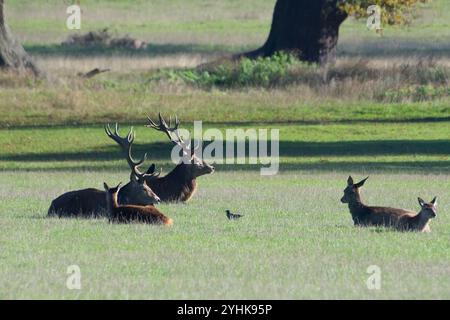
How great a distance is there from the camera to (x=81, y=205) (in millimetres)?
17750

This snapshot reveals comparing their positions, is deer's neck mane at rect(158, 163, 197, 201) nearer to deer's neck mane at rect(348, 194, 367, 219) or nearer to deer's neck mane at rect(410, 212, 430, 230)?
deer's neck mane at rect(348, 194, 367, 219)

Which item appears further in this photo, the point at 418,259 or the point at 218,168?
the point at 218,168

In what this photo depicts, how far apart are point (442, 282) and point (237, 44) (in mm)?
45299

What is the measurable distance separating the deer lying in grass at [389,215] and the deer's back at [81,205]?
10.4ft

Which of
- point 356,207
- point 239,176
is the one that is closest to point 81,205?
point 356,207

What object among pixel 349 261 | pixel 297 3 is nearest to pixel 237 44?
pixel 297 3

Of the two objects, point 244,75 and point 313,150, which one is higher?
point 244,75

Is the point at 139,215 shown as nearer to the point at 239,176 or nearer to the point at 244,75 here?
the point at 239,176

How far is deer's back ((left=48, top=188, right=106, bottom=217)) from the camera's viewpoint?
17656mm

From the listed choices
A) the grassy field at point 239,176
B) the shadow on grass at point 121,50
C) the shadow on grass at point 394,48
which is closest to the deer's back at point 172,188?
the grassy field at point 239,176

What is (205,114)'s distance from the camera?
33844 mm

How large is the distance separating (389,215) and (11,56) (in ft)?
75.7

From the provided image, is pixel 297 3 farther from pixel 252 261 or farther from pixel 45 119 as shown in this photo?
pixel 252 261

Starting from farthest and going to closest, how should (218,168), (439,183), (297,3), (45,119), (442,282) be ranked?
(297,3) < (45,119) < (218,168) < (439,183) < (442,282)
